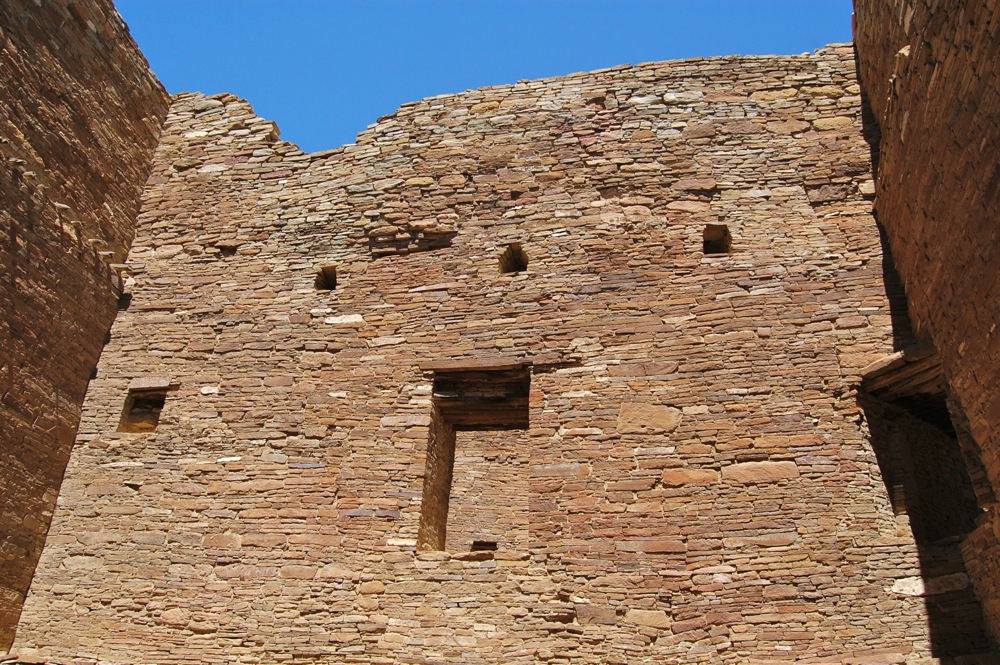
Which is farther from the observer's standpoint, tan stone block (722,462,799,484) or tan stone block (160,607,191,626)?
tan stone block (160,607,191,626)

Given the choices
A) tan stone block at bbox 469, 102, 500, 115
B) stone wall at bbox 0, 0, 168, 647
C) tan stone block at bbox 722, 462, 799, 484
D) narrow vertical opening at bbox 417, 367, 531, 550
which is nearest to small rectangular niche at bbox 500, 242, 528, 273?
narrow vertical opening at bbox 417, 367, 531, 550

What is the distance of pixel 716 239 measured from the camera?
780cm

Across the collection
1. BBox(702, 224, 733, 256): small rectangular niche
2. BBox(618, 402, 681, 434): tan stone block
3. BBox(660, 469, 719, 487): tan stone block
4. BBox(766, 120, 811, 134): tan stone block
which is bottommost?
BBox(660, 469, 719, 487): tan stone block

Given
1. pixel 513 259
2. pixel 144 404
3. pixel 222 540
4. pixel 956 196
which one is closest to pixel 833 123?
pixel 956 196

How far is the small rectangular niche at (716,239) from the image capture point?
7.68 metres

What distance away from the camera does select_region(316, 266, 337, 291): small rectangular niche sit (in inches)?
329

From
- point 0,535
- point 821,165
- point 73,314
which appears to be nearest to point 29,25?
point 73,314

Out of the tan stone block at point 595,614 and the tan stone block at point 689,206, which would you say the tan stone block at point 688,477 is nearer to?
the tan stone block at point 595,614

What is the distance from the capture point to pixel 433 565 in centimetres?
653

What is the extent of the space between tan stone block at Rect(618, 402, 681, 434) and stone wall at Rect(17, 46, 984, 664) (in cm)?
2

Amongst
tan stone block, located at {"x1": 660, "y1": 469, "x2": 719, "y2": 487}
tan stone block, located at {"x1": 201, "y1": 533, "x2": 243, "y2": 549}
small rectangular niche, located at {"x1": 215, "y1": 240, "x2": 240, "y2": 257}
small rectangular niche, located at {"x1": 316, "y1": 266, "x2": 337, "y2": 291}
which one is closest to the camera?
tan stone block, located at {"x1": 660, "y1": 469, "x2": 719, "y2": 487}

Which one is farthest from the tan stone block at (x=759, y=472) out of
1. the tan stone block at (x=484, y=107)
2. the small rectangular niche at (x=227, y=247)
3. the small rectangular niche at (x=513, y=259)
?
the small rectangular niche at (x=227, y=247)

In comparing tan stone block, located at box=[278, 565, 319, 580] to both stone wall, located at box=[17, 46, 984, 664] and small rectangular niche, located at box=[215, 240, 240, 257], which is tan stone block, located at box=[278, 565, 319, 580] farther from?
small rectangular niche, located at box=[215, 240, 240, 257]

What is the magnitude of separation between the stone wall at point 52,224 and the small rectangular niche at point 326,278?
7.09ft
